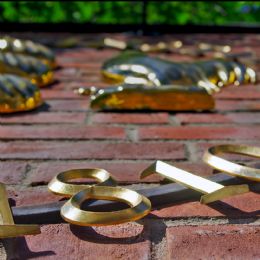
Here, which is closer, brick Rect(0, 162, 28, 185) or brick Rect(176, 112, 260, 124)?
brick Rect(0, 162, 28, 185)

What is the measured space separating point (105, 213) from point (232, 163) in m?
0.30

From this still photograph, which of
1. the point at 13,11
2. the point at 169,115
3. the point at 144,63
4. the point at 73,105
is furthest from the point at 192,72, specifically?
the point at 13,11

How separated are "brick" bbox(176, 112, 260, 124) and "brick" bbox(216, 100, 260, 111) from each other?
1.9 inches

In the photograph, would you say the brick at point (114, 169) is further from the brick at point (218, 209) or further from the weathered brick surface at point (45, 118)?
the weathered brick surface at point (45, 118)

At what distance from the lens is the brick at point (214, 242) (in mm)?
764

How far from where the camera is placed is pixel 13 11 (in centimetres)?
445

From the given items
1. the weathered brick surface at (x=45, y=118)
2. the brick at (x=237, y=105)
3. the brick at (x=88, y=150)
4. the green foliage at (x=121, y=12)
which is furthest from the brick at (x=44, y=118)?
the green foliage at (x=121, y=12)

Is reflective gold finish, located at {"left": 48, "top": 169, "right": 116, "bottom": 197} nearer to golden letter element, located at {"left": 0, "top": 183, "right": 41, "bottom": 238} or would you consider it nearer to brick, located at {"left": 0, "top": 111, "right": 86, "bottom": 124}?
golden letter element, located at {"left": 0, "top": 183, "right": 41, "bottom": 238}

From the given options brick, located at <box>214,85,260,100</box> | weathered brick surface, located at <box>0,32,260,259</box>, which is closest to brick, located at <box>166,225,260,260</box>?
weathered brick surface, located at <box>0,32,260,259</box>

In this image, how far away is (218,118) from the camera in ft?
4.76

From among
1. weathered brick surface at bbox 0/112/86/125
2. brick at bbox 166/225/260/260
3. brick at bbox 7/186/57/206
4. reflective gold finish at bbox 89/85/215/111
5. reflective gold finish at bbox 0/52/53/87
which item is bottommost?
brick at bbox 166/225/260/260

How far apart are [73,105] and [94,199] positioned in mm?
667

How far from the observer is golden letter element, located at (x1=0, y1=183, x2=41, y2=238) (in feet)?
2.51

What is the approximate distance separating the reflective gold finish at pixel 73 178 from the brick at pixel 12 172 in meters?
0.10
